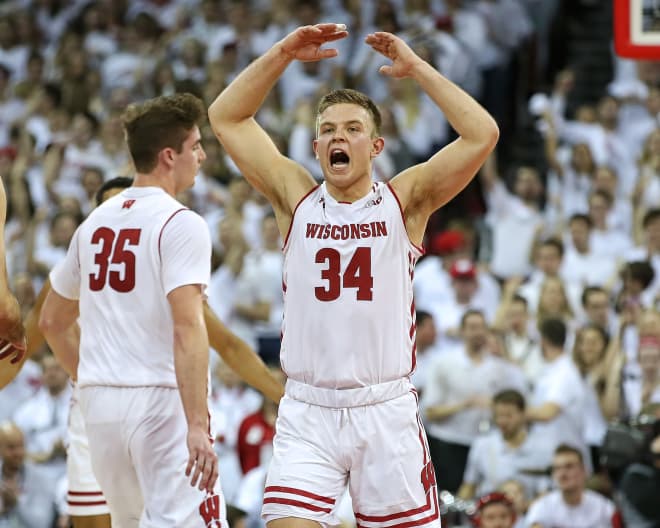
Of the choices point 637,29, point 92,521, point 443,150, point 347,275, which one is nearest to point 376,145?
point 443,150

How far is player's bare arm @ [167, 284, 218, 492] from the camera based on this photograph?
6.06 meters

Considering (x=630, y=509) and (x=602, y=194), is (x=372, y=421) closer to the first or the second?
(x=630, y=509)

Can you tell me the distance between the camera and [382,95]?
16.0 metres

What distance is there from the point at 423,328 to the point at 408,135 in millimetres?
3665

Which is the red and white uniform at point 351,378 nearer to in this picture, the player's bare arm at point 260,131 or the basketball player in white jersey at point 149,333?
the player's bare arm at point 260,131

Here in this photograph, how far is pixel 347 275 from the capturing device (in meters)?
6.28

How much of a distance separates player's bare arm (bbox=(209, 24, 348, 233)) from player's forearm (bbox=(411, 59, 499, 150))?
464mm

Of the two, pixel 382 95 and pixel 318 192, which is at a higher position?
pixel 382 95

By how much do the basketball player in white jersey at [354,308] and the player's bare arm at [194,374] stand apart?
0.32 meters

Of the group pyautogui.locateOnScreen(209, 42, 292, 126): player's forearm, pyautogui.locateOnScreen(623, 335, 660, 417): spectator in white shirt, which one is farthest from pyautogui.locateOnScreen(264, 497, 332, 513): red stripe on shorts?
pyautogui.locateOnScreen(623, 335, 660, 417): spectator in white shirt

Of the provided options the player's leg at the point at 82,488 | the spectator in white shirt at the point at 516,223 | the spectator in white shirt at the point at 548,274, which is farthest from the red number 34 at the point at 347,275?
the spectator in white shirt at the point at 516,223

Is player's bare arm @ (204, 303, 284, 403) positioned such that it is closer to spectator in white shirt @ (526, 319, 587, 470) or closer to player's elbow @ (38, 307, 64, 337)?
player's elbow @ (38, 307, 64, 337)

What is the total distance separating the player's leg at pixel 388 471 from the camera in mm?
6129


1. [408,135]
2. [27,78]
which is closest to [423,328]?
[408,135]
